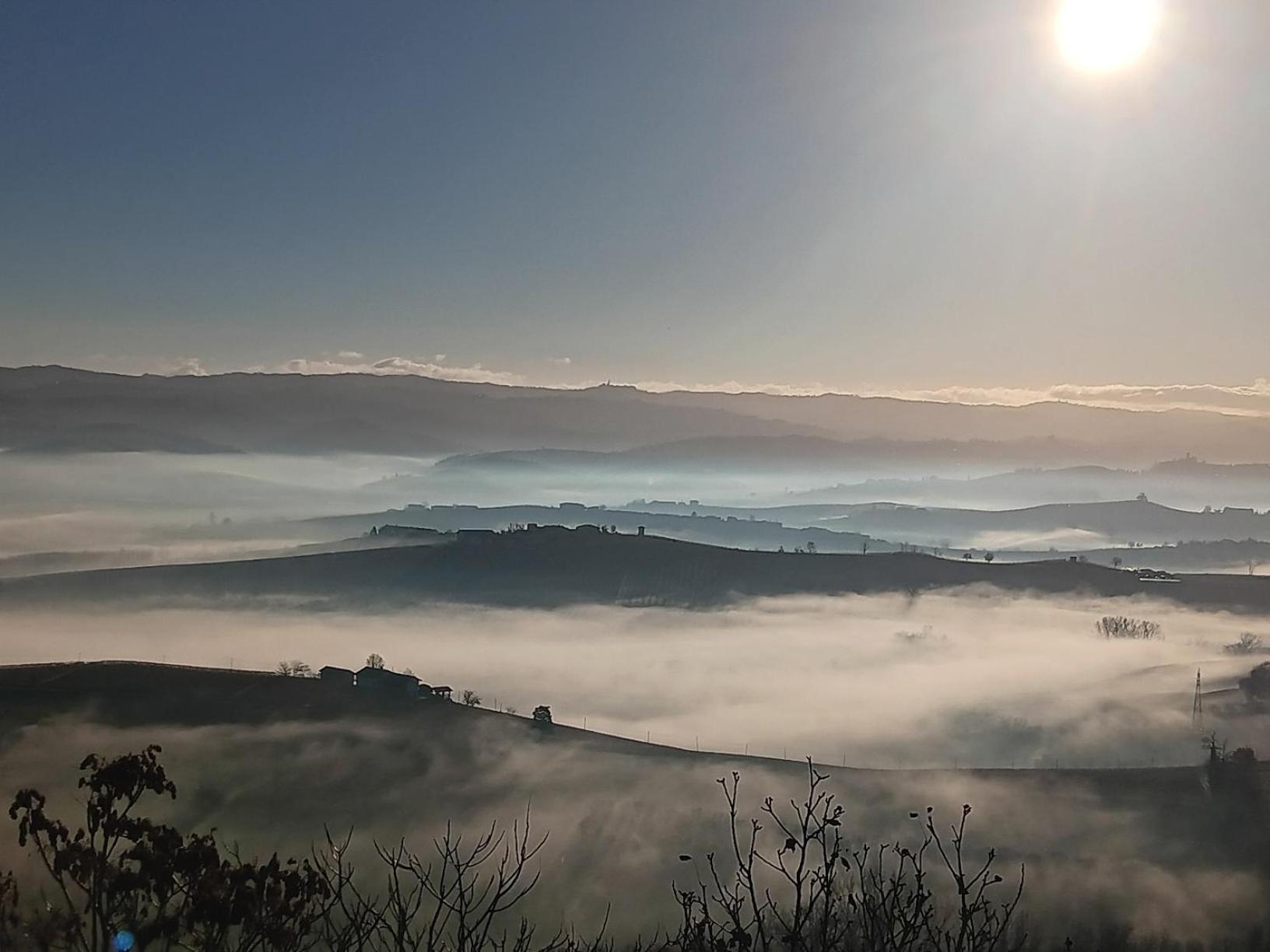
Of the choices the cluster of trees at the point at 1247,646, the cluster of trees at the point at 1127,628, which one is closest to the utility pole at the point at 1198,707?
the cluster of trees at the point at 1247,646

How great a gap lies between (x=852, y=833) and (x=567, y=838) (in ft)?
52.6

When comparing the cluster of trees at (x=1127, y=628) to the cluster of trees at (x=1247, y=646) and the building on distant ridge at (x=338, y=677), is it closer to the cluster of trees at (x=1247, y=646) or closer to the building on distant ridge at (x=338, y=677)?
the cluster of trees at (x=1247, y=646)

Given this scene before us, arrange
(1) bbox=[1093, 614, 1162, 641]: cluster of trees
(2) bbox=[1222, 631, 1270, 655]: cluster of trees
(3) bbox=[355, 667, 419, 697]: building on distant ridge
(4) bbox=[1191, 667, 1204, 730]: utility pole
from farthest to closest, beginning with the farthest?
1. (1) bbox=[1093, 614, 1162, 641]: cluster of trees
2. (2) bbox=[1222, 631, 1270, 655]: cluster of trees
3. (4) bbox=[1191, 667, 1204, 730]: utility pole
4. (3) bbox=[355, 667, 419, 697]: building on distant ridge

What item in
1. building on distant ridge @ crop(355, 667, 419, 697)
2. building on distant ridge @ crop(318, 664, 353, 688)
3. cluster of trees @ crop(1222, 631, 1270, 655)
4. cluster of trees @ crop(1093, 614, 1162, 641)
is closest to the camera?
building on distant ridge @ crop(355, 667, 419, 697)

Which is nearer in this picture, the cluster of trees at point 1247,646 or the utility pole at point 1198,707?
the utility pole at point 1198,707

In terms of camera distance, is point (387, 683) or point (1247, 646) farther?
point (1247, 646)

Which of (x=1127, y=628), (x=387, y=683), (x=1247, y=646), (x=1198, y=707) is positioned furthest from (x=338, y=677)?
(x=1127, y=628)

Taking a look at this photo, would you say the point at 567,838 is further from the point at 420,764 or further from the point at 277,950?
the point at 277,950

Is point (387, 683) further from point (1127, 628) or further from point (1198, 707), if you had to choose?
point (1127, 628)

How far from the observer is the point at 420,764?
7312cm

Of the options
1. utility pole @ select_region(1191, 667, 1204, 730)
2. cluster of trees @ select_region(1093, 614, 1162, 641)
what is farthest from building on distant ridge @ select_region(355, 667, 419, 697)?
cluster of trees @ select_region(1093, 614, 1162, 641)

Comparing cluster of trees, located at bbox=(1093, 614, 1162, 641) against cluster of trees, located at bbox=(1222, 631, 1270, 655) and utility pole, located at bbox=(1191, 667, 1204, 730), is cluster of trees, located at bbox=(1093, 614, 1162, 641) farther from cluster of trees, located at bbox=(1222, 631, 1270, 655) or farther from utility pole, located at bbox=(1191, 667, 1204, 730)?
utility pole, located at bbox=(1191, 667, 1204, 730)

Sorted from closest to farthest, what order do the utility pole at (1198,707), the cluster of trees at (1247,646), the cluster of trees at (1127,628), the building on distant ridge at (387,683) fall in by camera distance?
the building on distant ridge at (387,683), the utility pole at (1198,707), the cluster of trees at (1247,646), the cluster of trees at (1127,628)

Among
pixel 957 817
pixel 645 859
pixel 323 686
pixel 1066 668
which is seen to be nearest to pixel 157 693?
pixel 323 686
